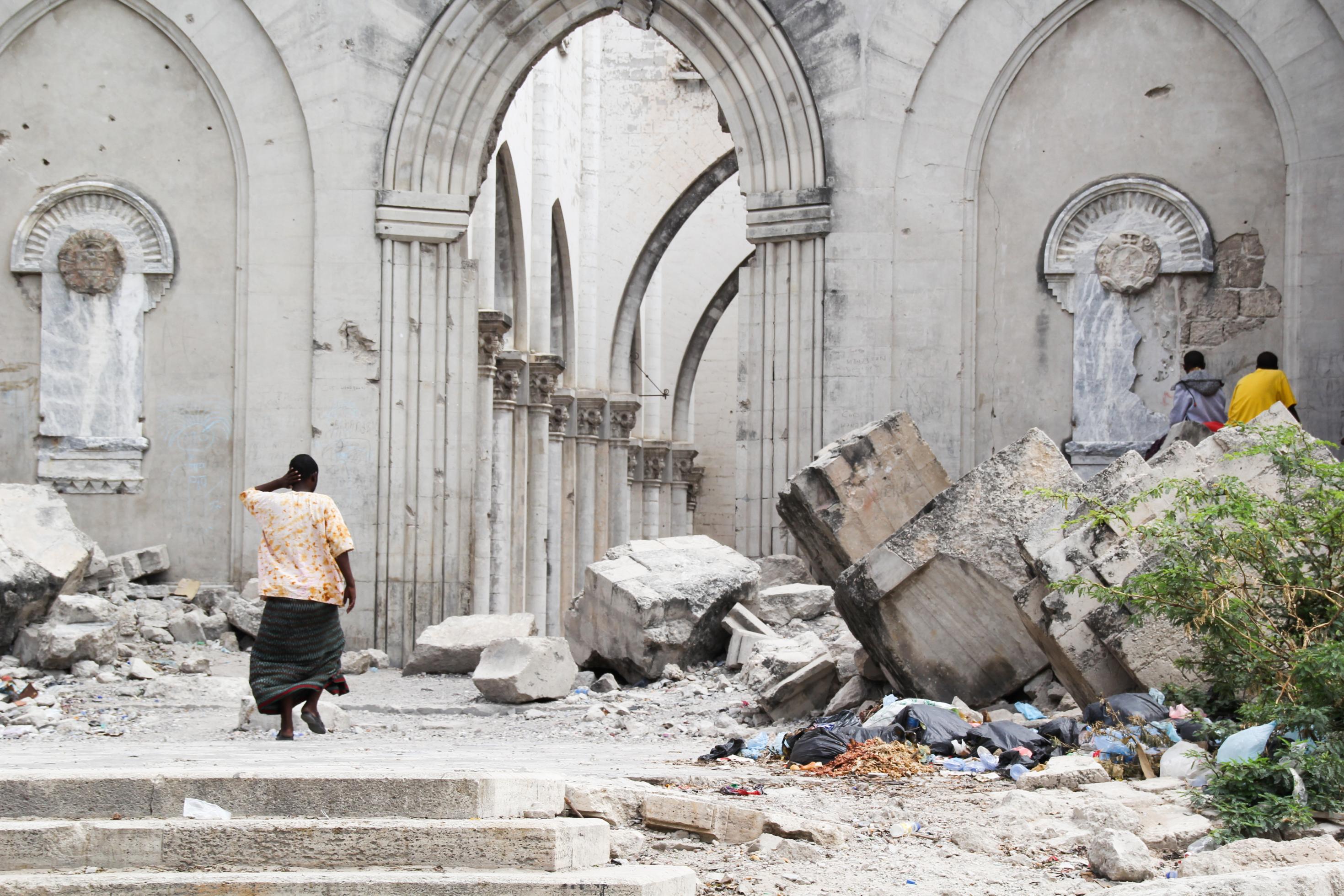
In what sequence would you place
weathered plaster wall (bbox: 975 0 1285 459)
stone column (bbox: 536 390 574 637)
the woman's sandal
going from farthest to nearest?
stone column (bbox: 536 390 574 637), weathered plaster wall (bbox: 975 0 1285 459), the woman's sandal

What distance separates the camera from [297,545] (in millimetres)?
7043

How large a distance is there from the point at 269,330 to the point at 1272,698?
843 centimetres

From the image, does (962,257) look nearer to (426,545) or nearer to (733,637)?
(733,637)

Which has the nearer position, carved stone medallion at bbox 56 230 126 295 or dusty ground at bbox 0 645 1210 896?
dusty ground at bbox 0 645 1210 896

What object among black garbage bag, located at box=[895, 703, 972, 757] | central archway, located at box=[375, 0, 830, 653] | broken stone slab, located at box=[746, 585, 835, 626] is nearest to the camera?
black garbage bag, located at box=[895, 703, 972, 757]

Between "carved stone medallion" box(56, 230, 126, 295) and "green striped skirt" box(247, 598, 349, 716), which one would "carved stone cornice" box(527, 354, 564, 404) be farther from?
"green striped skirt" box(247, 598, 349, 716)

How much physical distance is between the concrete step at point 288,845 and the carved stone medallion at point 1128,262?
7.87m

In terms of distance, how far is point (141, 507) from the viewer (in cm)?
1156

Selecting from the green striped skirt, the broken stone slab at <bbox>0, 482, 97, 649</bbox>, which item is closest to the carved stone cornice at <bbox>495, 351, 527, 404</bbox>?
the broken stone slab at <bbox>0, 482, 97, 649</bbox>

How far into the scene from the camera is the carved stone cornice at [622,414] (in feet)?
72.5

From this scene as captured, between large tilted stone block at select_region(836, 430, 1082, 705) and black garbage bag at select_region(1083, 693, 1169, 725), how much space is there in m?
1.00

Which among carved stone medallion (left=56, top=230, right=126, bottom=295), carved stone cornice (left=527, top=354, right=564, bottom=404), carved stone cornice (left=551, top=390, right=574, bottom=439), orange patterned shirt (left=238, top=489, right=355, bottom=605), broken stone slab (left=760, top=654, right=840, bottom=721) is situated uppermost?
carved stone medallion (left=56, top=230, right=126, bottom=295)

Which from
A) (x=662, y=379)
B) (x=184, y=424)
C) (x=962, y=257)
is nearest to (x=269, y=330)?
(x=184, y=424)

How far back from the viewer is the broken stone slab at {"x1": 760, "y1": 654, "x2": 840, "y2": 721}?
25.9 ft
